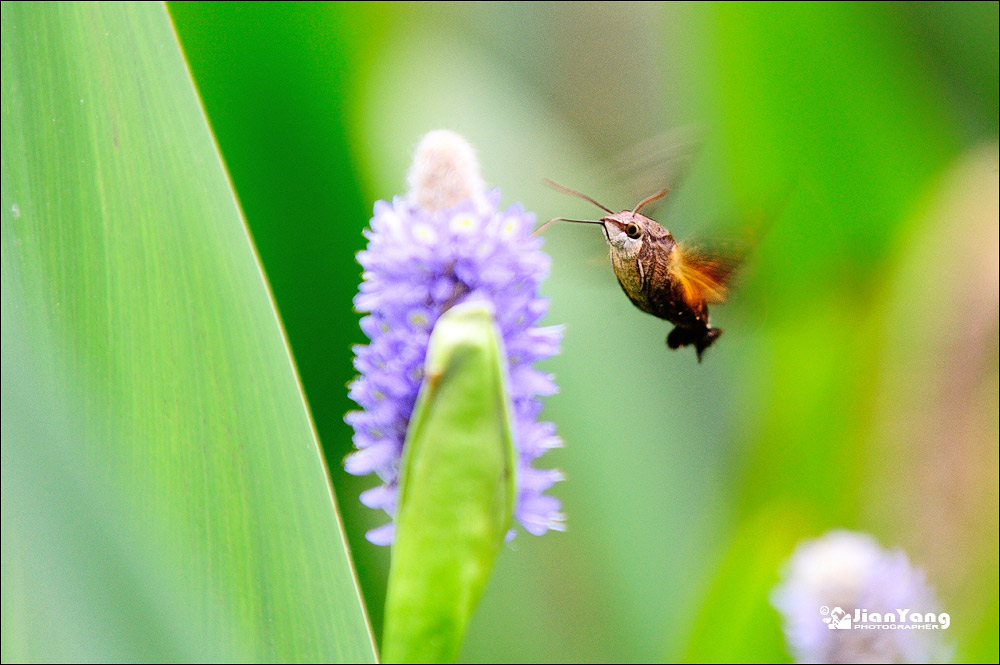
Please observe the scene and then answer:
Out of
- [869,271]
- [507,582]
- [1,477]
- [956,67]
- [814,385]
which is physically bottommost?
[1,477]

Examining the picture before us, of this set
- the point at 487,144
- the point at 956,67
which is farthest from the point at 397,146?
the point at 956,67

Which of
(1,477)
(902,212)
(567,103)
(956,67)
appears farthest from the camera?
(567,103)

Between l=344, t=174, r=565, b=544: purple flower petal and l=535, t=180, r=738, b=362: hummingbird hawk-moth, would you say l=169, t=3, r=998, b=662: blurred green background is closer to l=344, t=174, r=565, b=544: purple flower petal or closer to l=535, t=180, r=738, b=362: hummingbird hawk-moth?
A: l=535, t=180, r=738, b=362: hummingbird hawk-moth

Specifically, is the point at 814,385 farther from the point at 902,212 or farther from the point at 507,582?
the point at 507,582

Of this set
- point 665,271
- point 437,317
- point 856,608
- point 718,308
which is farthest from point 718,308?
point 437,317

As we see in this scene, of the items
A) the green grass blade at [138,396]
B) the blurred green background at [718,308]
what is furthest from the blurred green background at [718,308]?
the green grass blade at [138,396]
